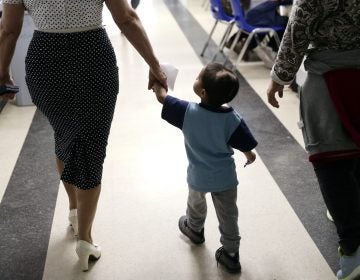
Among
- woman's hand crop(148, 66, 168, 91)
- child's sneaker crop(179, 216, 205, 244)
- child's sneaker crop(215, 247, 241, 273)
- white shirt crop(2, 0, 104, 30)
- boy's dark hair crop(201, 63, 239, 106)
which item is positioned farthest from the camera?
child's sneaker crop(179, 216, 205, 244)

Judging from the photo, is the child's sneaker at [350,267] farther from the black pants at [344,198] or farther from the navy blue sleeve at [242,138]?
Answer: the navy blue sleeve at [242,138]

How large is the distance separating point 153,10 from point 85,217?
5871 mm

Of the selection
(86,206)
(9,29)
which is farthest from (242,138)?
(9,29)

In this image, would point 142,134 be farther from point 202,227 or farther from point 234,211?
point 234,211

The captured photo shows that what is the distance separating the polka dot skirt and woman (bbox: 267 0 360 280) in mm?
595

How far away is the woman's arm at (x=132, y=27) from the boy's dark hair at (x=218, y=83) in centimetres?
20

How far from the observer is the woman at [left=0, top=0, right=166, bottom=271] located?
58.2 inches

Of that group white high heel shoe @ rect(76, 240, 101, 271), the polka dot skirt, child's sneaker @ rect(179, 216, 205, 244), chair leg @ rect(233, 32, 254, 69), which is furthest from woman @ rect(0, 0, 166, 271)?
chair leg @ rect(233, 32, 254, 69)

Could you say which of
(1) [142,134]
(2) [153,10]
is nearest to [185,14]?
(2) [153,10]

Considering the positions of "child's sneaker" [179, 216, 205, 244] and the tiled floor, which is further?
"child's sneaker" [179, 216, 205, 244]

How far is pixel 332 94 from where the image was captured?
157cm

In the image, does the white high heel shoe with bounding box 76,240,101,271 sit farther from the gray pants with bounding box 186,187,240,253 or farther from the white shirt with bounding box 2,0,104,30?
the white shirt with bounding box 2,0,104,30

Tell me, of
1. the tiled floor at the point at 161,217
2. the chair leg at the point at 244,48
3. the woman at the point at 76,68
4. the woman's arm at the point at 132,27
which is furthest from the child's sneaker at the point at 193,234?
the chair leg at the point at 244,48

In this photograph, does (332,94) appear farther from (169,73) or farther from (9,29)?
(9,29)
